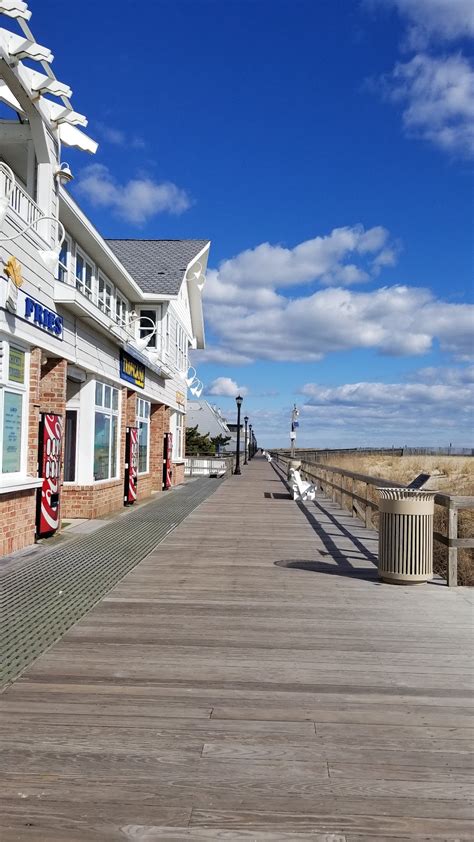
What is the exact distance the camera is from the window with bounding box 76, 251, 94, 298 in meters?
14.1

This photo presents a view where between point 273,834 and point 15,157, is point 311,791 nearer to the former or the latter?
point 273,834

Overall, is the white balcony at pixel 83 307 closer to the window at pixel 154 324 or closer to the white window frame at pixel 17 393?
the white window frame at pixel 17 393

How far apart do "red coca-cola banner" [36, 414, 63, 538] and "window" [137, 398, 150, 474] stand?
25.7 ft

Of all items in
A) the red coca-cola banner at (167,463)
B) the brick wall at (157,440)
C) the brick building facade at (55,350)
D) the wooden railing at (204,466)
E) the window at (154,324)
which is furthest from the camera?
the wooden railing at (204,466)

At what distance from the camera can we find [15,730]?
3.80 m

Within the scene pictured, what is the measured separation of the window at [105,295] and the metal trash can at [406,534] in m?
9.67

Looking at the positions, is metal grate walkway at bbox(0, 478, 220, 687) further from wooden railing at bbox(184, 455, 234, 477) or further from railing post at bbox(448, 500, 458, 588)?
wooden railing at bbox(184, 455, 234, 477)

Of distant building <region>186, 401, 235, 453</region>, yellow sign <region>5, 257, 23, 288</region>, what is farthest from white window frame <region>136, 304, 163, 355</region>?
distant building <region>186, 401, 235, 453</region>

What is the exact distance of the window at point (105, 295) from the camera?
16.1 m

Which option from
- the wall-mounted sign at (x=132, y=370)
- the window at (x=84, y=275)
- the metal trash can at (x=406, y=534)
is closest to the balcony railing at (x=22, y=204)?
the window at (x=84, y=275)

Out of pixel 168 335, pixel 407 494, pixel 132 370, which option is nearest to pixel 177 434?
pixel 168 335

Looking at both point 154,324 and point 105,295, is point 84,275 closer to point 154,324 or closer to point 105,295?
point 105,295

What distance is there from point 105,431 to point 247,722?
11.2 metres

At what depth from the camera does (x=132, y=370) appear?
17125 millimetres
